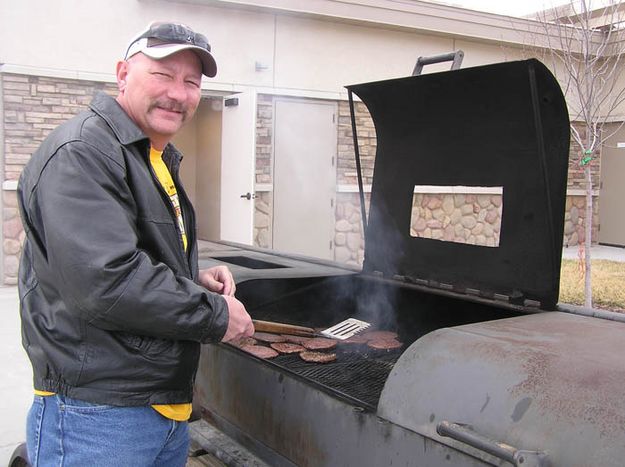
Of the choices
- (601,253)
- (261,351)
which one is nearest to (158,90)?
(261,351)

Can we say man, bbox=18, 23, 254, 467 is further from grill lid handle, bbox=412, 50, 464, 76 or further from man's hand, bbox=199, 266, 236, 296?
grill lid handle, bbox=412, 50, 464, 76

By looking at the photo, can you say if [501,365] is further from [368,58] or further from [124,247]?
[368,58]

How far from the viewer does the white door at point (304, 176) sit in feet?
29.3

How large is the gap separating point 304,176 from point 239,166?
132cm

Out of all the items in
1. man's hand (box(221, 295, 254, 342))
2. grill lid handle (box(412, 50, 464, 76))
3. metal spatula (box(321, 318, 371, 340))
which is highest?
grill lid handle (box(412, 50, 464, 76))

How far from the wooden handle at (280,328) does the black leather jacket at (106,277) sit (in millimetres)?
970

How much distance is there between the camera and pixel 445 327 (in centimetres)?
263

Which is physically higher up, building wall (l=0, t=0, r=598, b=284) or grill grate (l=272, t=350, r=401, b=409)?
building wall (l=0, t=0, r=598, b=284)

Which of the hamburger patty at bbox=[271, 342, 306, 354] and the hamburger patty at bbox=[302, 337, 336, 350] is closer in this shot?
the hamburger patty at bbox=[271, 342, 306, 354]

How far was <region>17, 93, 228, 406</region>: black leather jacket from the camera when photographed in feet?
4.67

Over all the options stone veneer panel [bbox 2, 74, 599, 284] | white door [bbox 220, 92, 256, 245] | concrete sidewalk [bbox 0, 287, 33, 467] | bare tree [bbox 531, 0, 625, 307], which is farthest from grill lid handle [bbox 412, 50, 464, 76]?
stone veneer panel [bbox 2, 74, 599, 284]

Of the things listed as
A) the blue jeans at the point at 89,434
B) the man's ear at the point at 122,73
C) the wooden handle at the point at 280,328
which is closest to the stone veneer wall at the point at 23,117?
the wooden handle at the point at 280,328

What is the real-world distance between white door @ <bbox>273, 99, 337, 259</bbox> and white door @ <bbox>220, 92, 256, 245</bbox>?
2.56 feet

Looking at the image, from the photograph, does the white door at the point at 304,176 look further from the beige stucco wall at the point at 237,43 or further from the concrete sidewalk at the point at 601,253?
the concrete sidewalk at the point at 601,253
